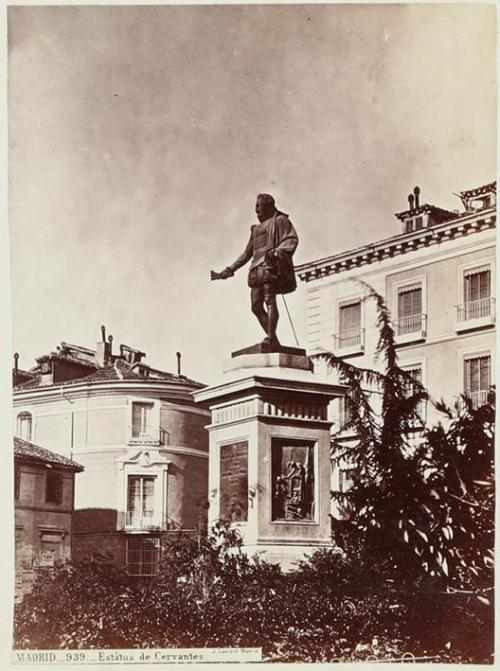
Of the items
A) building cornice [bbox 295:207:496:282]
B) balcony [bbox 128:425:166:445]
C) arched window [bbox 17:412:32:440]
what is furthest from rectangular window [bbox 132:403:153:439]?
building cornice [bbox 295:207:496:282]

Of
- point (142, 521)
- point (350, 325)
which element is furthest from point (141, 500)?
point (350, 325)

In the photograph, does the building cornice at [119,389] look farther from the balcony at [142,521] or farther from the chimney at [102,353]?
the balcony at [142,521]

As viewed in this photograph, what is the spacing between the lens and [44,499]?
12.7 m

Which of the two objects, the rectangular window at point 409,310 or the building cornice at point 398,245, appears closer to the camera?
the building cornice at point 398,245

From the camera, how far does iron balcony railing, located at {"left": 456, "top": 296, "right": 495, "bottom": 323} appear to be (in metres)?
13.4

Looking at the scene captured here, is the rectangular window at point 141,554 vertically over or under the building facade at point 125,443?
under

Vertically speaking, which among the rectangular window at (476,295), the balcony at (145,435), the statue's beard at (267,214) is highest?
the statue's beard at (267,214)

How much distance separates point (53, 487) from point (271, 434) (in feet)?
14.4

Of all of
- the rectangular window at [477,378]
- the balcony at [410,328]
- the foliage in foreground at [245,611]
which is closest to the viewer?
the foliage in foreground at [245,611]

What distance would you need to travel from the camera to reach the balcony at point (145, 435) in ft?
46.3

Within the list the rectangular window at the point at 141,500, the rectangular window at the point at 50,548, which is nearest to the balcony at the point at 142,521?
the rectangular window at the point at 141,500

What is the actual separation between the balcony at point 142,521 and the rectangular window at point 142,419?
0.99m

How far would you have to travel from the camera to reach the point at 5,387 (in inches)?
383

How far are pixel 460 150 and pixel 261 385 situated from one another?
3.09 m
